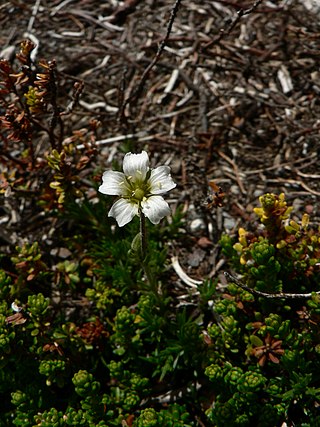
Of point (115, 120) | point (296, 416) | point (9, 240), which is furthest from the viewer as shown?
point (115, 120)

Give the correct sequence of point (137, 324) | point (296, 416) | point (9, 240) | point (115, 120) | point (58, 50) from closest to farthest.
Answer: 1. point (296, 416)
2. point (137, 324)
3. point (9, 240)
4. point (115, 120)
5. point (58, 50)

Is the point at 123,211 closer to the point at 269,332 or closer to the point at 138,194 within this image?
the point at 138,194

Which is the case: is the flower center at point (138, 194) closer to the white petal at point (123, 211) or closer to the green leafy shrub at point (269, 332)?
the white petal at point (123, 211)

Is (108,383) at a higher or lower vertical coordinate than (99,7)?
lower

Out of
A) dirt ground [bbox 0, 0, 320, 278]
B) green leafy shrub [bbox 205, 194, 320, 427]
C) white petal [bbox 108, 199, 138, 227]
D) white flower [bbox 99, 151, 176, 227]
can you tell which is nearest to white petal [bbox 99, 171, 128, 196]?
white flower [bbox 99, 151, 176, 227]

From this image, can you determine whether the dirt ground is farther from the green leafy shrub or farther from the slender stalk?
the slender stalk

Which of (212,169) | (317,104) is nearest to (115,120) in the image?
(212,169)

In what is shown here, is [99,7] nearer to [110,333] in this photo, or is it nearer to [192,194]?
[192,194]
